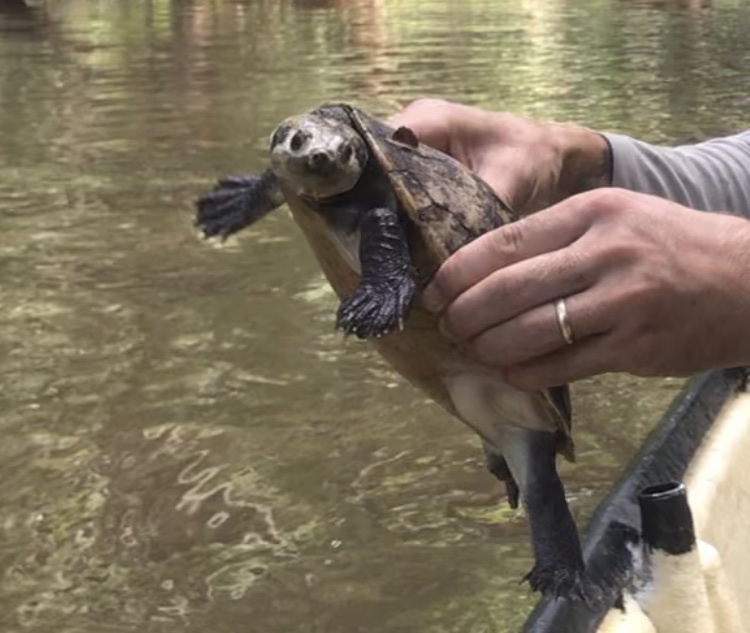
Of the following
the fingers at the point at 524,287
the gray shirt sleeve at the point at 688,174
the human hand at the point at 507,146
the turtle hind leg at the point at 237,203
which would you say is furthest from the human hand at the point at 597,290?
the gray shirt sleeve at the point at 688,174

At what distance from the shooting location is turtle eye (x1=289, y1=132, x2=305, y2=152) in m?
1.15

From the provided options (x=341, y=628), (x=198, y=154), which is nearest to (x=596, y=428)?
(x=341, y=628)

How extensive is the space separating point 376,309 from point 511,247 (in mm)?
150

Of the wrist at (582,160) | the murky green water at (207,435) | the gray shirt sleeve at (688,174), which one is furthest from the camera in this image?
the murky green water at (207,435)

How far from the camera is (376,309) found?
43.8 inches

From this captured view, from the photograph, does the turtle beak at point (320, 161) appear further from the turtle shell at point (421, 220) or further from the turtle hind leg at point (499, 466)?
the turtle hind leg at point (499, 466)

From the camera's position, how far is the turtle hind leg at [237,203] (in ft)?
4.43

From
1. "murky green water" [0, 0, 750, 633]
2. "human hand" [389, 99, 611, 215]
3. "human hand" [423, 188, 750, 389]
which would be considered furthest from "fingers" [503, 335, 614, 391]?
"murky green water" [0, 0, 750, 633]

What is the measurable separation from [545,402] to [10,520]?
136cm

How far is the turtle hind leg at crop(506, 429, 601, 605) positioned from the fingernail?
0.66 ft

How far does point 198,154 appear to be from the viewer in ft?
18.7

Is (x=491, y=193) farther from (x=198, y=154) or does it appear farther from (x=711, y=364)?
(x=198, y=154)

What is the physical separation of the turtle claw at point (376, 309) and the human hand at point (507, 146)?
444 mm

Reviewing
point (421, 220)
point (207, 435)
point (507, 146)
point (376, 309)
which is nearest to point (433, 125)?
point (507, 146)
